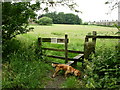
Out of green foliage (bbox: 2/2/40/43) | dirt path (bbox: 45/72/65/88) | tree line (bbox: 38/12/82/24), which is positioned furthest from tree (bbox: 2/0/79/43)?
dirt path (bbox: 45/72/65/88)

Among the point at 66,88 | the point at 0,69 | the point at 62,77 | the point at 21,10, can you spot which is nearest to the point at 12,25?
the point at 21,10

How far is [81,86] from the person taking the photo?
12.5 feet

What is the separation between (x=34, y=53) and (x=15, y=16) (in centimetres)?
165

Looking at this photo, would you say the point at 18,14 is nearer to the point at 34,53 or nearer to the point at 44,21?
the point at 44,21

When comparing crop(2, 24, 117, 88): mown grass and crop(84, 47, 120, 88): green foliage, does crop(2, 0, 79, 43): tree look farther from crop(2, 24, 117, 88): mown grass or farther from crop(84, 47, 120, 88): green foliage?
crop(84, 47, 120, 88): green foliage

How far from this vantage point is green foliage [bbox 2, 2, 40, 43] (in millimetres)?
5758

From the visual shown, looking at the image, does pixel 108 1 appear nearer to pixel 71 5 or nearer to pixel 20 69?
pixel 71 5

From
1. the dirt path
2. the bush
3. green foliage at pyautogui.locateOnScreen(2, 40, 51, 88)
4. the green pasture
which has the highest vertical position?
the bush

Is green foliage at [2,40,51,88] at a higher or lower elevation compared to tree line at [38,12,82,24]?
lower

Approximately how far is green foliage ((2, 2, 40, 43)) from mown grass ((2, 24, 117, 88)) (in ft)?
1.48

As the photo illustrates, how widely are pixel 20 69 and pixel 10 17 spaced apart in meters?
2.29

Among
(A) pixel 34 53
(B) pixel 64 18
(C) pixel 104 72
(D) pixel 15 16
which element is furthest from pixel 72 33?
(C) pixel 104 72

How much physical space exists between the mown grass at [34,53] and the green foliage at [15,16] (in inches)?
17.7

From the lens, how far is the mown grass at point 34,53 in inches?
159
